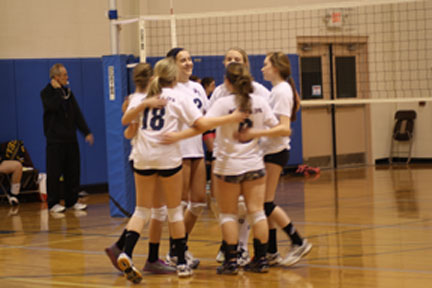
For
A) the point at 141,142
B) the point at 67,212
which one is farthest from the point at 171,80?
the point at 67,212

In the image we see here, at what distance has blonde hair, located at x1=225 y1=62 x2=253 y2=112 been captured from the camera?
4871 mm

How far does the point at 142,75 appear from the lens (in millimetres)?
5219

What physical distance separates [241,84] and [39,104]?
6.79m

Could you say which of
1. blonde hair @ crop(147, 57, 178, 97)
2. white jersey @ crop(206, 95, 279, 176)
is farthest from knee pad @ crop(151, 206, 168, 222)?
blonde hair @ crop(147, 57, 178, 97)

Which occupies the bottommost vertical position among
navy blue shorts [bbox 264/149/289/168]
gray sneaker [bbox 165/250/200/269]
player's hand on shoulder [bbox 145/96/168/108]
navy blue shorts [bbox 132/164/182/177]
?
gray sneaker [bbox 165/250/200/269]

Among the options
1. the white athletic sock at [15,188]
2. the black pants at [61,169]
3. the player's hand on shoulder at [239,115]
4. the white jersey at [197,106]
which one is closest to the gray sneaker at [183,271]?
the white jersey at [197,106]

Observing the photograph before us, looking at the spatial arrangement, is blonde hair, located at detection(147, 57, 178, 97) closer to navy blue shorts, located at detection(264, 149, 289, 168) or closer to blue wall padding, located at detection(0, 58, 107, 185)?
navy blue shorts, located at detection(264, 149, 289, 168)

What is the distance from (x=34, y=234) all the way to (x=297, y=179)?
5.86 meters

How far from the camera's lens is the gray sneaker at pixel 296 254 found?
5234 mm

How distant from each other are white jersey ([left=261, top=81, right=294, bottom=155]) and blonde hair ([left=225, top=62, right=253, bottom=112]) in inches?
12.1

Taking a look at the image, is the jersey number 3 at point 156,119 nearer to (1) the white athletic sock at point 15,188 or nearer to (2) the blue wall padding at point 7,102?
(1) the white athletic sock at point 15,188

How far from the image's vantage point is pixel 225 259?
5.04 meters

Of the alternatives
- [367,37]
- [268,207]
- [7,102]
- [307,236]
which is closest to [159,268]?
[268,207]

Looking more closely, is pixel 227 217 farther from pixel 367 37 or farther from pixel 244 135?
pixel 367 37
